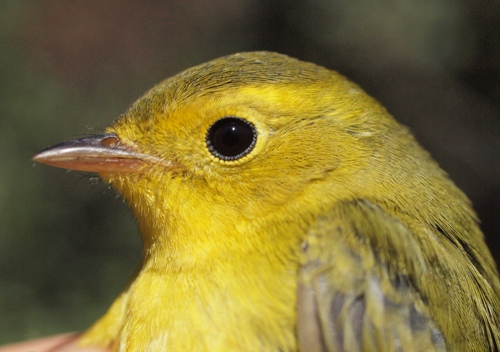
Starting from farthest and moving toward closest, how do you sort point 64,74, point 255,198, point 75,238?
point 64,74 < point 75,238 < point 255,198

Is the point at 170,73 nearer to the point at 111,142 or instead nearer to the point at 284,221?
the point at 111,142

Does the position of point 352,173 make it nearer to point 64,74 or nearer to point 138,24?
point 64,74

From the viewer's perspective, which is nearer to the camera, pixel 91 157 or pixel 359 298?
pixel 359 298

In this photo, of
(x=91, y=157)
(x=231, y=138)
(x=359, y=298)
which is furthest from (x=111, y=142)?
(x=359, y=298)

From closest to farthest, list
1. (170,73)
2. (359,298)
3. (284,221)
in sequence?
(359,298) → (284,221) → (170,73)

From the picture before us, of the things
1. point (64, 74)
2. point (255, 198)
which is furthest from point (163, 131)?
point (64, 74)

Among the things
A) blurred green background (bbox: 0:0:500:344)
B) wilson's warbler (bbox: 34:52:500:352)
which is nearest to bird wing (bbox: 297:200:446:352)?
wilson's warbler (bbox: 34:52:500:352)

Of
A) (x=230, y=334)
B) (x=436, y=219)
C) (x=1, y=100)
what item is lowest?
(x=230, y=334)
